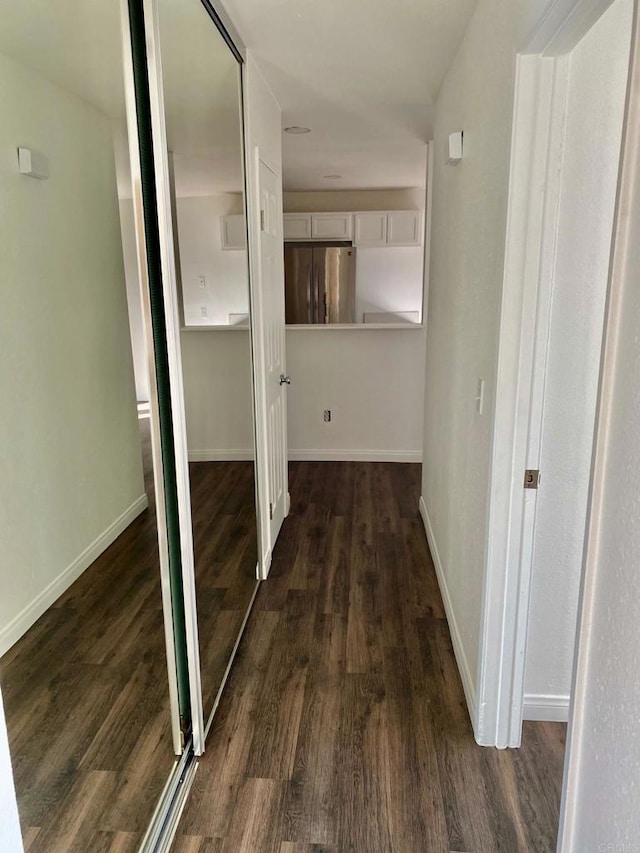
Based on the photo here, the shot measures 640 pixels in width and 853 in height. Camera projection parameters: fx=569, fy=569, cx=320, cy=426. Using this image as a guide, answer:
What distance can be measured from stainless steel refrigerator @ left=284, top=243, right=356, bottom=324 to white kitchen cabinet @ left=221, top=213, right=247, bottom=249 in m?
3.72

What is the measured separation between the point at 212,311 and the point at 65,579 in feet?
3.54

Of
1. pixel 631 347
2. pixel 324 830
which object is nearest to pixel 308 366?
pixel 324 830

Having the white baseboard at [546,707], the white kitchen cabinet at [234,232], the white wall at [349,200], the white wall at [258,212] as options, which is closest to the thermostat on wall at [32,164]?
the white kitchen cabinet at [234,232]

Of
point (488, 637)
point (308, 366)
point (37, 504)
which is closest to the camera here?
point (37, 504)

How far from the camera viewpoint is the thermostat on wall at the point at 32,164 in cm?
99

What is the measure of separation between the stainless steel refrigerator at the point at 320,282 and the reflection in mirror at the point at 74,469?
193 inches

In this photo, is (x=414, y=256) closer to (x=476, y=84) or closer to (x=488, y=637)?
(x=476, y=84)

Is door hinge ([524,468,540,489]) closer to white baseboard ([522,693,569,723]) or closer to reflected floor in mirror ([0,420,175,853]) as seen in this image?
white baseboard ([522,693,569,723])

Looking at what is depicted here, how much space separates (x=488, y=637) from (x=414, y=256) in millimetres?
5148

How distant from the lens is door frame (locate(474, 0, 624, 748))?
4.61ft

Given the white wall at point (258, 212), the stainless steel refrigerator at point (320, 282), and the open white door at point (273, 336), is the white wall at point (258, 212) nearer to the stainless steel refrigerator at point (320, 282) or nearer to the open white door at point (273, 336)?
the open white door at point (273, 336)

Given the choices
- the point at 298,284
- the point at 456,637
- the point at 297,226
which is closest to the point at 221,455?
the point at 456,637

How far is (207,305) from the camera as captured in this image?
6.30ft

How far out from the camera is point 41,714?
46.4 inches
